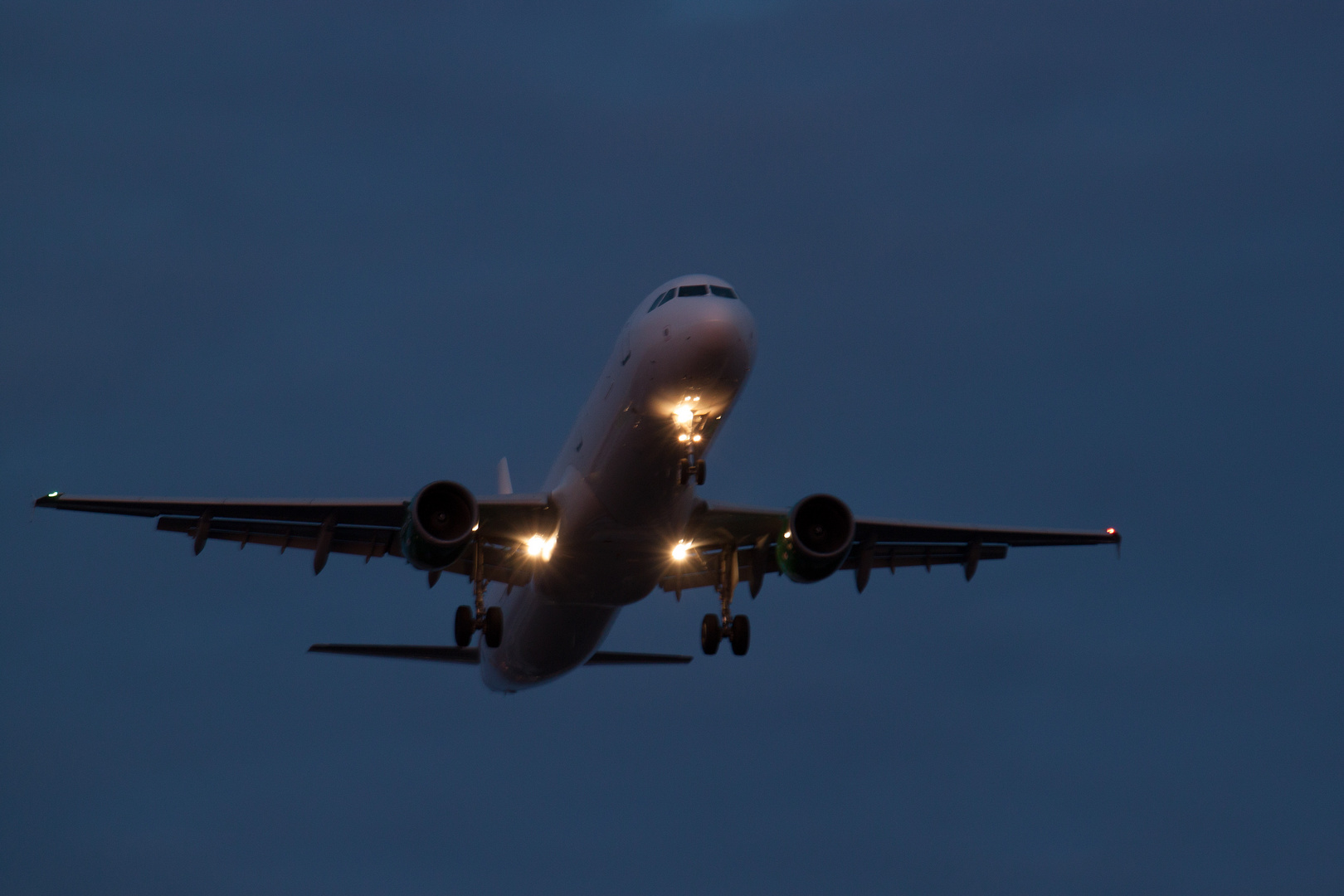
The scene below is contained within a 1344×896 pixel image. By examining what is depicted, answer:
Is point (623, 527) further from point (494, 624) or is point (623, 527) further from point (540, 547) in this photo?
point (494, 624)

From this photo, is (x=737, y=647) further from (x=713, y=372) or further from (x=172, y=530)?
(x=172, y=530)

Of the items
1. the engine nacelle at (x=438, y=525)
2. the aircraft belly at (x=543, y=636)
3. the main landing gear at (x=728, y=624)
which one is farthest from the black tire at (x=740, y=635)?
the engine nacelle at (x=438, y=525)

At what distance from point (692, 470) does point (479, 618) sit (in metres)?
6.84

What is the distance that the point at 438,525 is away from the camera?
3020 cm

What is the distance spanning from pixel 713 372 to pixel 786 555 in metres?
5.88

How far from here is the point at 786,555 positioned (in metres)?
31.8

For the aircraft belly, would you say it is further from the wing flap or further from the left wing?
the wing flap

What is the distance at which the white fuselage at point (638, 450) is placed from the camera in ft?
91.0

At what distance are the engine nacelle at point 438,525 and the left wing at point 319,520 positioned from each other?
1106mm

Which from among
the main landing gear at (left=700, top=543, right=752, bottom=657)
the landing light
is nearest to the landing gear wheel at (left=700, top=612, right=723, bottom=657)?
the main landing gear at (left=700, top=543, right=752, bottom=657)

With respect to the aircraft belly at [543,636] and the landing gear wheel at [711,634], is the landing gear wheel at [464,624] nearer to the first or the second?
the aircraft belly at [543,636]

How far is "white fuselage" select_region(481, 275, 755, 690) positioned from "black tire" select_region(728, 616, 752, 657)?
7.17 feet

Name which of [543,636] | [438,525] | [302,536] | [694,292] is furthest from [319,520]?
[694,292]

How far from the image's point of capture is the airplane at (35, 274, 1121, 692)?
28.2m
